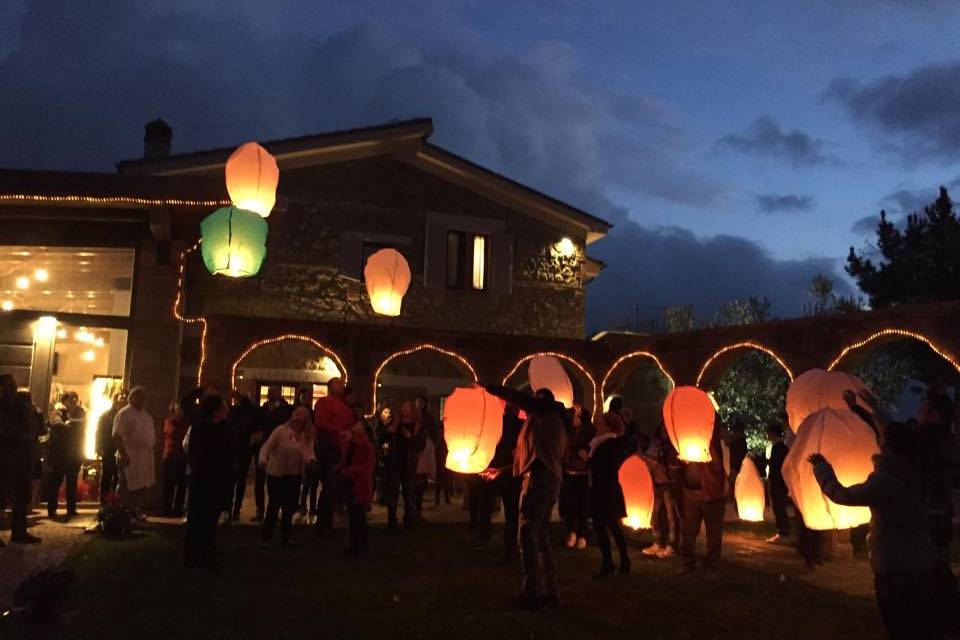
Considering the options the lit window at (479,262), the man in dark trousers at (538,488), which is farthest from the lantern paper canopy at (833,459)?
the lit window at (479,262)

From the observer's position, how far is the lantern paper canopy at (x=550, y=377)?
365 inches

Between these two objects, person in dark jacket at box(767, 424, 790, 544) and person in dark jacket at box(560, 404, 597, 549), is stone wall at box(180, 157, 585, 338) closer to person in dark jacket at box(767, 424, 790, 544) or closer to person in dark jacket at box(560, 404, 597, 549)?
person in dark jacket at box(560, 404, 597, 549)

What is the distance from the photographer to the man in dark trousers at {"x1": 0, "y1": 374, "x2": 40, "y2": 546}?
7.73m

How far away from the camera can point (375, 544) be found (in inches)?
346

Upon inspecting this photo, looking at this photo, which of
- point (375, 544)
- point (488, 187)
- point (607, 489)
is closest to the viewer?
point (607, 489)

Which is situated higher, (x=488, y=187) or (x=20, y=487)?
(x=488, y=187)

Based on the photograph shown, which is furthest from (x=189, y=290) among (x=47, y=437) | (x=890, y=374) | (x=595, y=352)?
(x=890, y=374)

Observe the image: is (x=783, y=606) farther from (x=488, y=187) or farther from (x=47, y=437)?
(x=488, y=187)

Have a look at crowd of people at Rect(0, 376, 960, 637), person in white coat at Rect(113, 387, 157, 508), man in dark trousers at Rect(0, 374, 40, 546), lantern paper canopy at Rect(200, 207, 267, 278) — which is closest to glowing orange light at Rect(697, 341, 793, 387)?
crowd of people at Rect(0, 376, 960, 637)

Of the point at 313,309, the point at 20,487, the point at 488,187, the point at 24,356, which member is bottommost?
the point at 20,487

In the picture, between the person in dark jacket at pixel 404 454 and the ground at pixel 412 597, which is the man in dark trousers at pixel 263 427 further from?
the person in dark jacket at pixel 404 454

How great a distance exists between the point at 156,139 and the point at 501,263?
25.2 feet

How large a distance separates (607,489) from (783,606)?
5.78ft

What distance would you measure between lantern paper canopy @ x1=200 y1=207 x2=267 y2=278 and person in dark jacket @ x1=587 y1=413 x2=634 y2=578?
18.1 feet
